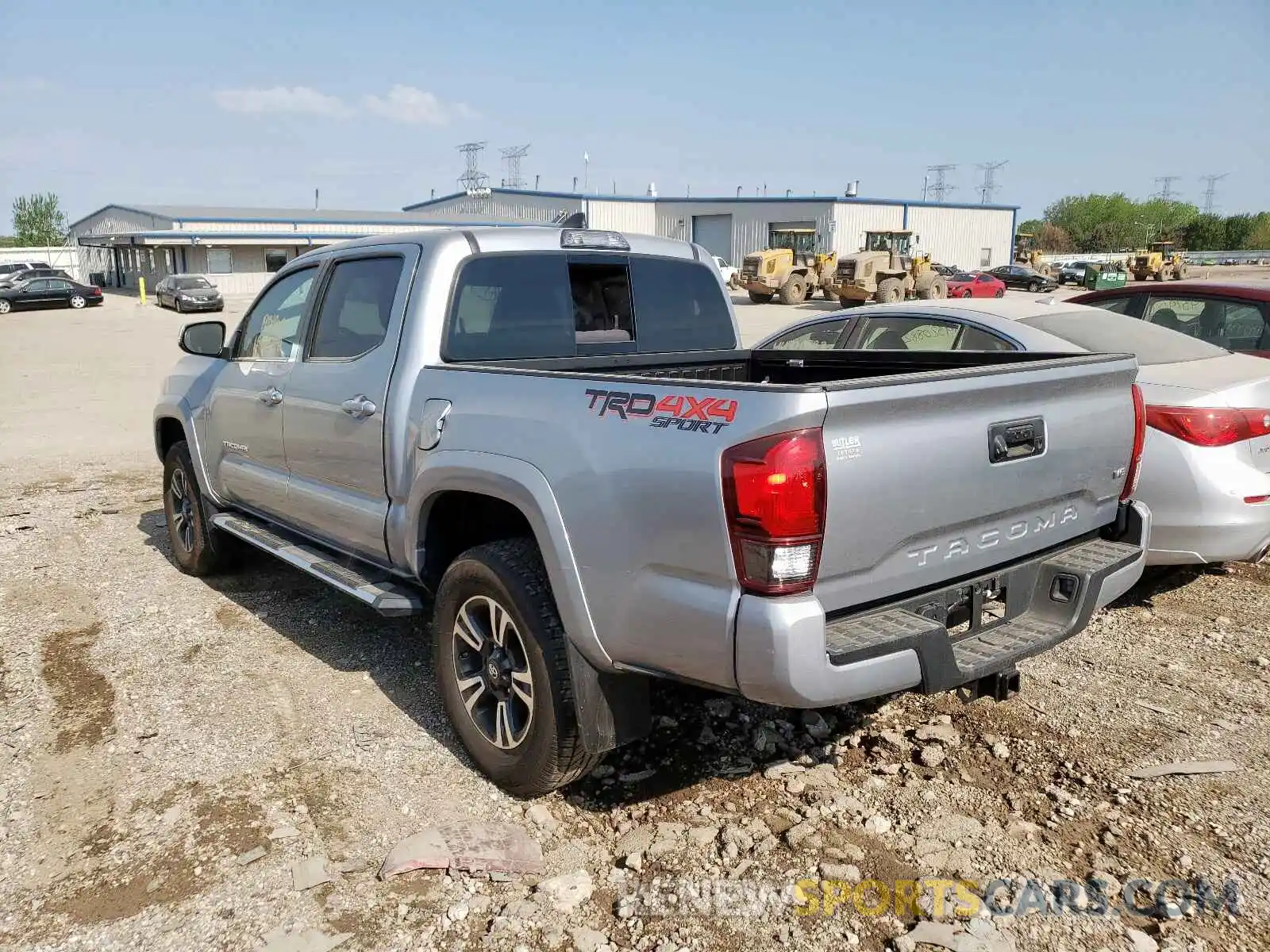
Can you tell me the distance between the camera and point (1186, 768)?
11.7 feet

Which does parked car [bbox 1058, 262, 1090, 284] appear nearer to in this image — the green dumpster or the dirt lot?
the green dumpster

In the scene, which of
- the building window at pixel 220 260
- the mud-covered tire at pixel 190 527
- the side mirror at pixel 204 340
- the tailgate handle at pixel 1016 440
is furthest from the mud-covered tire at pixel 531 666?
the building window at pixel 220 260

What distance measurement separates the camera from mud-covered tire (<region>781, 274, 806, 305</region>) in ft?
124

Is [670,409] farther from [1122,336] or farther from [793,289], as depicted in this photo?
[793,289]

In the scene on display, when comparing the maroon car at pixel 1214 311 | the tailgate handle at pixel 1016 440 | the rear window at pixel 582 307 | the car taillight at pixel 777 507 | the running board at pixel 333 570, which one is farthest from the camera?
the maroon car at pixel 1214 311

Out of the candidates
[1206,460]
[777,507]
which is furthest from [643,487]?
[1206,460]

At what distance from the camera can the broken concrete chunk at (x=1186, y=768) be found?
3.54 m

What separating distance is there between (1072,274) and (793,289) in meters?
30.7

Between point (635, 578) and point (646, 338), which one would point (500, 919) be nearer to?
point (635, 578)

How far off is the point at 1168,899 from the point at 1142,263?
61430 millimetres

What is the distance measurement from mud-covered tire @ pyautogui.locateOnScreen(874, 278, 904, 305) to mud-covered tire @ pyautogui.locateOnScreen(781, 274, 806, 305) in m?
4.13

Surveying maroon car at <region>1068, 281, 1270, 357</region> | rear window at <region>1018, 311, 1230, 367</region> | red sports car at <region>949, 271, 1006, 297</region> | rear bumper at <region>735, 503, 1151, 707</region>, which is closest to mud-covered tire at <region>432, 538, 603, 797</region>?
rear bumper at <region>735, 503, 1151, 707</region>

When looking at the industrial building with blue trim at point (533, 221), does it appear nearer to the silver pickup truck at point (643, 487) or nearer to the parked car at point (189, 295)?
the parked car at point (189, 295)

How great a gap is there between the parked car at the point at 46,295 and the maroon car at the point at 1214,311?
4064cm
